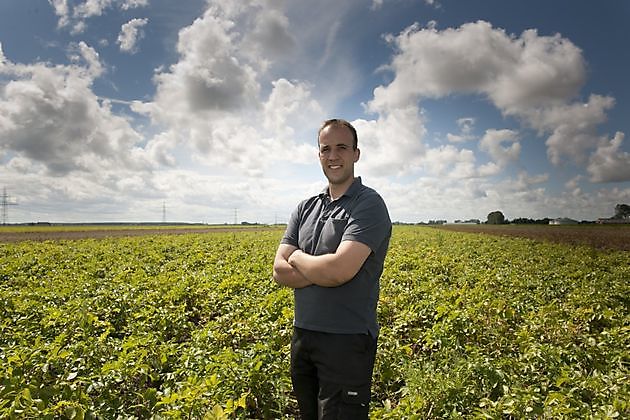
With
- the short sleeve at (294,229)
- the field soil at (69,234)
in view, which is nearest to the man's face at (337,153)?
the short sleeve at (294,229)

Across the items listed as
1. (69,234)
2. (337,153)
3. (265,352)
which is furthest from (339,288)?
(69,234)

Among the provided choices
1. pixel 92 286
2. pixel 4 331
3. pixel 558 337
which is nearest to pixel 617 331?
pixel 558 337

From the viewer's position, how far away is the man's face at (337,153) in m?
2.39

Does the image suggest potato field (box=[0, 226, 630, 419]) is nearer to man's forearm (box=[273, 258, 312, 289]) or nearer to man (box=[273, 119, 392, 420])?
man (box=[273, 119, 392, 420])

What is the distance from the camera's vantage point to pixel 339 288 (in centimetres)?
231

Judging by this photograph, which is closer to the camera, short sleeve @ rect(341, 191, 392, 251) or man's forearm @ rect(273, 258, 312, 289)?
short sleeve @ rect(341, 191, 392, 251)

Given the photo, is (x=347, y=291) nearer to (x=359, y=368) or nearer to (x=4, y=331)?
(x=359, y=368)

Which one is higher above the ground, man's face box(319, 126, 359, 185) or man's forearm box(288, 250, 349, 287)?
man's face box(319, 126, 359, 185)

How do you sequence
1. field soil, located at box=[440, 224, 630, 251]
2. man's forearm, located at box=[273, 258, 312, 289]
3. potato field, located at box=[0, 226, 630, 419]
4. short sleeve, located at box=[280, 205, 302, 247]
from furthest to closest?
field soil, located at box=[440, 224, 630, 251], potato field, located at box=[0, 226, 630, 419], short sleeve, located at box=[280, 205, 302, 247], man's forearm, located at box=[273, 258, 312, 289]

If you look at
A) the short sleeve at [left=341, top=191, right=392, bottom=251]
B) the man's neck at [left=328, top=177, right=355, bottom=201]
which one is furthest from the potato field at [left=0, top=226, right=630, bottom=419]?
the man's neck at [left=328, top=177, right=355, bottom=201]

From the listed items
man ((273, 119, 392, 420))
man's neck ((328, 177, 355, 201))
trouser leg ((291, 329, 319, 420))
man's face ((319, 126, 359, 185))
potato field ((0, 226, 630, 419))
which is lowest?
potato field ((0, 226, 630, 419))

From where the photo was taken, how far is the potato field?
342 cm

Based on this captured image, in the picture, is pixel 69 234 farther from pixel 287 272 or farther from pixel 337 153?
pixel 337 153

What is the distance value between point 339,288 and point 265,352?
271 cm
